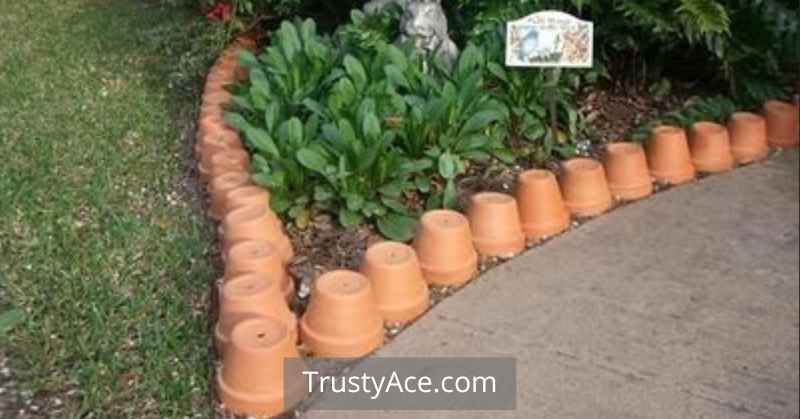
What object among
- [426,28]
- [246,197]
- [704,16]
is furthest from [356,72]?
[704,16]

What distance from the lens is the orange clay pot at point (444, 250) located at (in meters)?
2.86

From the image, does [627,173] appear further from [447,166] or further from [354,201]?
[354,201]

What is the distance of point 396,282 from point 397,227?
0.47 m

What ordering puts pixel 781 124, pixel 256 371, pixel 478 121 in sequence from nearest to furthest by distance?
pixel 256 371 → pixel 478 121 → pixel 781 124

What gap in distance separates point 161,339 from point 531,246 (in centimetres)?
123

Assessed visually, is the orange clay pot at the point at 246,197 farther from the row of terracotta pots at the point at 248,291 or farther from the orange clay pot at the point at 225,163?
the orange clay pot at the point at 225,163

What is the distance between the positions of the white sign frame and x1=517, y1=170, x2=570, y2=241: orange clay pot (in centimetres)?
48

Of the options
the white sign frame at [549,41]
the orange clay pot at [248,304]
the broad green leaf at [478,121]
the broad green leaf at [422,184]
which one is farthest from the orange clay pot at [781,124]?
the orange clay pot at [248,304]

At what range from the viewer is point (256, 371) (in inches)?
90.7

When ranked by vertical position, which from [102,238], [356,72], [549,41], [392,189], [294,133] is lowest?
[102,238]

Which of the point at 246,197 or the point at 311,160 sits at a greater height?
the point at 311,160

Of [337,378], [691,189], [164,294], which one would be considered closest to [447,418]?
[337,378]

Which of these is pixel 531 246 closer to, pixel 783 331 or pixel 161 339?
pixel 783 331

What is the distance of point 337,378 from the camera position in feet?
8.09
